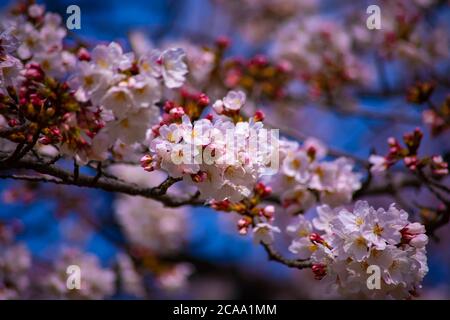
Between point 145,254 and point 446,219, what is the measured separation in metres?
3.29

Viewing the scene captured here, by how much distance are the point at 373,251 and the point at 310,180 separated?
0.87 m

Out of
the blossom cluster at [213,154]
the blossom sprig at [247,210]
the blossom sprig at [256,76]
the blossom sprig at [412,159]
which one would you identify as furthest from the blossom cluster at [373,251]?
the blossom sprig at [256,76]

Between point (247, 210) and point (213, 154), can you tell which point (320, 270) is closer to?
point (247, 210)

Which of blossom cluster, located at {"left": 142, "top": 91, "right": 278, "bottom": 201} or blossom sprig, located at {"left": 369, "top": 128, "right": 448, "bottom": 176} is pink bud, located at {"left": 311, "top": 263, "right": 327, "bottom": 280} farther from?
blossom sprig, located at {"left": 369, "top": 128, "right": 448, "bottom": 176}

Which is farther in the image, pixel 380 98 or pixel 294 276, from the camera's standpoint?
pixel 294 276

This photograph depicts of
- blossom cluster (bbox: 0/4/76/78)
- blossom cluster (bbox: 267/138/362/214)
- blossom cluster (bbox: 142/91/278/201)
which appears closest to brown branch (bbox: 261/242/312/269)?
blossom cluster (bbox: 267/138/362/214)

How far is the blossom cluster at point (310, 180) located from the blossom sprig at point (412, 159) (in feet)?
0.65

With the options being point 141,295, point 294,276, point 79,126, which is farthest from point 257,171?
point 294,276

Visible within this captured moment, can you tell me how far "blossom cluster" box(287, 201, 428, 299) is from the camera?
2.04 metres

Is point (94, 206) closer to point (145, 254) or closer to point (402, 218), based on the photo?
point (145, 254)

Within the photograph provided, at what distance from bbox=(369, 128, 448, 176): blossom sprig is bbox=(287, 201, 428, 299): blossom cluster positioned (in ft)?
2.04

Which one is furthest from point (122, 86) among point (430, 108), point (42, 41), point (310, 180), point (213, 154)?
point (430, 108)

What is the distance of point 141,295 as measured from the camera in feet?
15.5

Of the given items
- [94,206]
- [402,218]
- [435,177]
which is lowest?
[402,218]
